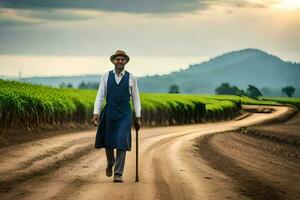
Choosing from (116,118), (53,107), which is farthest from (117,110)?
(53,107)

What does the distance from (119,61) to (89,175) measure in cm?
280

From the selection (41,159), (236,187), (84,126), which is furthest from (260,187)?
(84,126)

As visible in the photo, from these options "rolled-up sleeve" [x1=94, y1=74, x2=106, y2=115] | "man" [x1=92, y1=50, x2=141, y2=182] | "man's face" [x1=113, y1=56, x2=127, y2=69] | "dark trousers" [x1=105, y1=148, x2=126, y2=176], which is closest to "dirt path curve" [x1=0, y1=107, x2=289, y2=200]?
"dark trousers" [x1=105, y1=148, x2=126, y2=176]

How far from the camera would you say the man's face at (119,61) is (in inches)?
541

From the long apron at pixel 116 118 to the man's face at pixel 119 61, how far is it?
25 centimetres

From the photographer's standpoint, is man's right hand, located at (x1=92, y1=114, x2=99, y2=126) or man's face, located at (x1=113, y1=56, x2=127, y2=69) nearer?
man's face, located at (x1=113, y1=56, x2=127, y2=69)

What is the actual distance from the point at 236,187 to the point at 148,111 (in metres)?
34.1

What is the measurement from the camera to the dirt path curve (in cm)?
1198

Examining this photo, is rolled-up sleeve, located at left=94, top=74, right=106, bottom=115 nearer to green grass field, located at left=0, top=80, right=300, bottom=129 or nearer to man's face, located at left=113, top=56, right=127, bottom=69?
man's face, located at left=113, top=56, right=127, bottom=69

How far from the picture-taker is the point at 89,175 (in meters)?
15.0

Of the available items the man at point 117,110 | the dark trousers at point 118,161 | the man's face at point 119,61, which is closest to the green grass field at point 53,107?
the dark trousers at point 118,161

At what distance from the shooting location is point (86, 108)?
119 feet

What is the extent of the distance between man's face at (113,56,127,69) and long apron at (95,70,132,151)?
25 centimetres

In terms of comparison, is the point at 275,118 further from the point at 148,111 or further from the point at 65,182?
the point at 65,182
